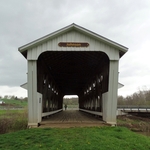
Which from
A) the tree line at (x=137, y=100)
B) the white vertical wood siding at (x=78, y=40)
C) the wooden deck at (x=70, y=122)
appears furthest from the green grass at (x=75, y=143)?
the tree line at (x=137, y=100)

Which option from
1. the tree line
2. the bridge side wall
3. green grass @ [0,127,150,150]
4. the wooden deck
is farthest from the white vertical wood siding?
the tree line

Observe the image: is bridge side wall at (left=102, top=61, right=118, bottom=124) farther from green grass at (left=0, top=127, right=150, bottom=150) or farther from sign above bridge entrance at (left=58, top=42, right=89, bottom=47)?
green grass at (left=0, top=127, right=150, bottom=150)

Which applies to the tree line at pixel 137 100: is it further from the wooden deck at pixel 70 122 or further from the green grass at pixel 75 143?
the green grass at pixel 75 143

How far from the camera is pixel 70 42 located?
29.8 feet

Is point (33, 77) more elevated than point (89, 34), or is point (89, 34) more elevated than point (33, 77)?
point (89, 34)

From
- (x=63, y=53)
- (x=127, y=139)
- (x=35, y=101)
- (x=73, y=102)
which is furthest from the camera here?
(x=73, y=102)

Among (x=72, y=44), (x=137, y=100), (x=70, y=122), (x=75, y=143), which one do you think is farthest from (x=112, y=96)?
(x=137, y=100)

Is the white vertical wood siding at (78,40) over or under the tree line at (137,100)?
over

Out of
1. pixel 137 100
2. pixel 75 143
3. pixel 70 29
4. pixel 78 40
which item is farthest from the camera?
pixel 137 100

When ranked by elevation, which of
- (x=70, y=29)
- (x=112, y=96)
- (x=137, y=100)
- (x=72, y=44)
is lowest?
(x=137, y=100)

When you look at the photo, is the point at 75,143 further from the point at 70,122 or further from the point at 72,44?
the point at 72,44

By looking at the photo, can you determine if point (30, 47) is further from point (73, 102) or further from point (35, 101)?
point (73, 102)

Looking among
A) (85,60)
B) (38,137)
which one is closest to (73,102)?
(85,60)

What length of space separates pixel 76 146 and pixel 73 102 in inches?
2200
